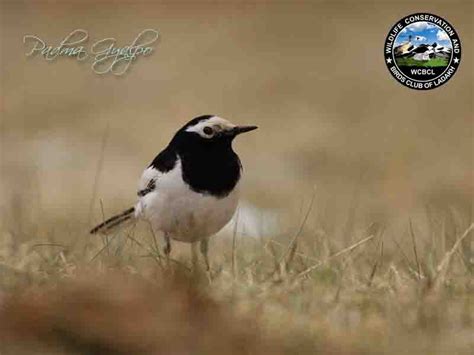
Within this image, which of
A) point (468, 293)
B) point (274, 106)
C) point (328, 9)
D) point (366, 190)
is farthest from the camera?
point (328, 9)

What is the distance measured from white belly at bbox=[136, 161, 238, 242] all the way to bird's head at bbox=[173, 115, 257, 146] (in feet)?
0.47

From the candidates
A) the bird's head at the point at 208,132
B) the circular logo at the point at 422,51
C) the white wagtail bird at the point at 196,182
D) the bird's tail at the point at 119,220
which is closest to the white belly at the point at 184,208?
the white wagtail bird at the point at 196,182

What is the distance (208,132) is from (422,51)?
1.25 m

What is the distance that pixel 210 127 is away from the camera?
5.62 m

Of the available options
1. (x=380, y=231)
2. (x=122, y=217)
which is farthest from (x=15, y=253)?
(x=380, y=231)

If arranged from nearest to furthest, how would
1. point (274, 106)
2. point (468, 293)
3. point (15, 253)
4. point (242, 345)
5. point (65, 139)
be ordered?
point (242, 345) < point (468, 293) < point (15, 253) < point (65, 139) < point (274, 106)

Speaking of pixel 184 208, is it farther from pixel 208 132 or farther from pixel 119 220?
pixel 119 220

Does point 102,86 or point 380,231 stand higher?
point 102,86

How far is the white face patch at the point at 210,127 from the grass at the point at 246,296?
584 mm

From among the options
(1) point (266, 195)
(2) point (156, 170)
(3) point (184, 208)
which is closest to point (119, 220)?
(2) point (156, 170)

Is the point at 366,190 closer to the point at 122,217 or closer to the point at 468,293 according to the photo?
the point at 122,217

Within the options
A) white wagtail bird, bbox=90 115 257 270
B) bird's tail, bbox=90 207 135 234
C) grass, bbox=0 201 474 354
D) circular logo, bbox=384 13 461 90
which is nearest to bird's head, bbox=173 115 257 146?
white wagtail bird, bbox=90 115 257 270

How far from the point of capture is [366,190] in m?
9.91

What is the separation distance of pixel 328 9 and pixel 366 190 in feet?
9.33
